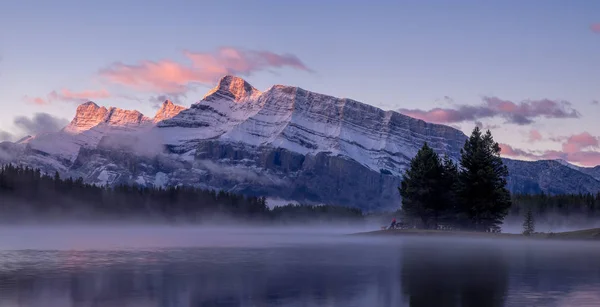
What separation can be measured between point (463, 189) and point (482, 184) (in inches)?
114

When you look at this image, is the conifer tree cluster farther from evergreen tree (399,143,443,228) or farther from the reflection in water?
the reflection in water

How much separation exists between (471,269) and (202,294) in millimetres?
21803

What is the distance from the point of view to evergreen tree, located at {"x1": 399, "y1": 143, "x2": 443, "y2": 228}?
117000mm

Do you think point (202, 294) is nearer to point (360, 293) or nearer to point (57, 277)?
point (360, 293)

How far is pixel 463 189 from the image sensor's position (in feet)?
365

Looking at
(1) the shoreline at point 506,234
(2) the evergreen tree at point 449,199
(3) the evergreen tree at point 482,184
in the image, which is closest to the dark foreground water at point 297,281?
(1) the shoreline at point 506,234

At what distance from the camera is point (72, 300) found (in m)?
32.1

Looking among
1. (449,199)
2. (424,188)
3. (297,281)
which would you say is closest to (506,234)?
(449,199)

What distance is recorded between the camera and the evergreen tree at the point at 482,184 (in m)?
110

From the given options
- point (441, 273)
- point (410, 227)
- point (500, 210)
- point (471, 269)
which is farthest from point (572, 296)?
point (410, 227)

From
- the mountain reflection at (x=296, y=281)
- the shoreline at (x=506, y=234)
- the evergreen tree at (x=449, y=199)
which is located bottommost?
the mountain reflection at (x=296, y=281)

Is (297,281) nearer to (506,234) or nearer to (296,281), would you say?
(296,281)

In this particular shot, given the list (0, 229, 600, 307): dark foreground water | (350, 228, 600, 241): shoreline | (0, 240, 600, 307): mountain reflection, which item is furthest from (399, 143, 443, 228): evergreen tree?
(0, 240, 600, 307): mountain reflection

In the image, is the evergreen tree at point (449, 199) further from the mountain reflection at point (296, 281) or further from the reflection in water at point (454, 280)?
the mountain reflection at point (296, 281)
